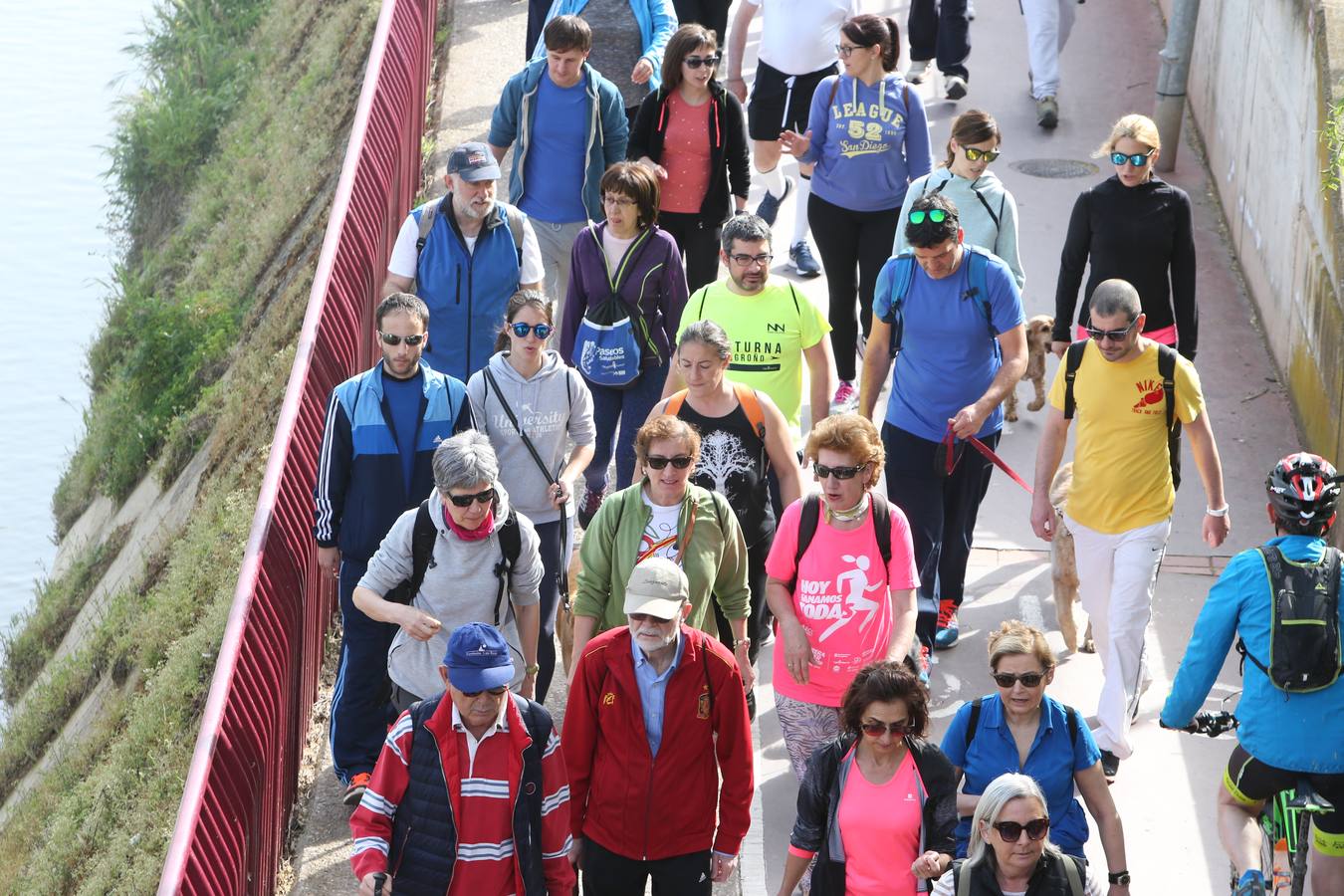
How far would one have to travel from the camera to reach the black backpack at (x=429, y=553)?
20.6 ft

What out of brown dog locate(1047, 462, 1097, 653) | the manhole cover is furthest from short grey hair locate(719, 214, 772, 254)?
the manhole cover

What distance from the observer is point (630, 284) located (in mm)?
8328

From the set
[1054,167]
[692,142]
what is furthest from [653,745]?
[1054,167]

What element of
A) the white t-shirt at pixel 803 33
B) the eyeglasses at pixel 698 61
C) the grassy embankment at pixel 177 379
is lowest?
the grassy embankment at pixel 177 379

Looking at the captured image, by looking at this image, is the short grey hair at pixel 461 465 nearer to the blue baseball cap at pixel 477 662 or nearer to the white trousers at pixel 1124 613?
the blue baseball cap at pixel 477 662

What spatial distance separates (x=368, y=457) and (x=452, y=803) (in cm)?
201

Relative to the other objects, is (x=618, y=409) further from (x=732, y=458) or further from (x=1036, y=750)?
(x=1036, y=750)

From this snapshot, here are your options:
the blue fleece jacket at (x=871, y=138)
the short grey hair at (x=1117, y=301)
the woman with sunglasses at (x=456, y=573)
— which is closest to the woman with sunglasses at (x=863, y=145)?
the blue fleece jacket at (x=871, y=138)

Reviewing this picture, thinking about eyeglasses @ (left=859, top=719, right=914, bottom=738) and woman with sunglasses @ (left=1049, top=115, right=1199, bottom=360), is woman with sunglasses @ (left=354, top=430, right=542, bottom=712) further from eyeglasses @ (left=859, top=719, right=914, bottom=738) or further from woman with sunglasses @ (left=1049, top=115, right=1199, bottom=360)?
woman with sunglasses @ (left=1049, top=115, right=1199, bottom=360)

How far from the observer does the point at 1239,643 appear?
5824 mm

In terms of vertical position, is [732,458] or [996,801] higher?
[732,458]

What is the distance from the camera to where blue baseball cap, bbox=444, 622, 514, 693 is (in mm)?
5238

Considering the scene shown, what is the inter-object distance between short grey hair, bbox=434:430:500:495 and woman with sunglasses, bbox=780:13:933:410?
11.6ft

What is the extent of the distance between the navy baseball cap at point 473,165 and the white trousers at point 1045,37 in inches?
261
